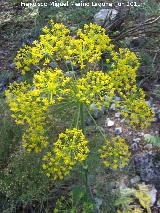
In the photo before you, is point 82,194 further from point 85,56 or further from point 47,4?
point 47,4

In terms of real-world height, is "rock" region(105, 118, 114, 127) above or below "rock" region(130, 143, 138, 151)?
above

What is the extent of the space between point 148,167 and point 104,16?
2.42m

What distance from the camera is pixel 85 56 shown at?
3219mm

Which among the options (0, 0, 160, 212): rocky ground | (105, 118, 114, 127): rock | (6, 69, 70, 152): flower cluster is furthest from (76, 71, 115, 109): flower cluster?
(105, 118, 114, 127): rock

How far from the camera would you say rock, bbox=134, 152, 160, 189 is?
397 centimetres

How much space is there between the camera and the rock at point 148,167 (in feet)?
13.0

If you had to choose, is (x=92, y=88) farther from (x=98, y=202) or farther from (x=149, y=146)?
(x=149, y=146)

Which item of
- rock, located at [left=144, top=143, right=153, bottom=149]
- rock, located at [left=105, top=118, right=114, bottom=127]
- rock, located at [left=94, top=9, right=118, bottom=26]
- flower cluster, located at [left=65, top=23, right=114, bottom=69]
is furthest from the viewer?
rock, located at [left=94, top=9, right=118, bottom=26]

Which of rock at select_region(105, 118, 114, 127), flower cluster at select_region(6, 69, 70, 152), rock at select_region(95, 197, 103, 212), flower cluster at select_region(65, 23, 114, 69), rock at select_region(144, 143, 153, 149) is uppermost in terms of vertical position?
flower cluster at select_region(65, 23, 114, 69)

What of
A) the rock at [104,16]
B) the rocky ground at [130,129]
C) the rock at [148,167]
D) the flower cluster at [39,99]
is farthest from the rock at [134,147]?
the rock at [104,16]

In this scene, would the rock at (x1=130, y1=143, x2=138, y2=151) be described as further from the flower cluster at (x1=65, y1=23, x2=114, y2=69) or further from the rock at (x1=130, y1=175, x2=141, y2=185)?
the flower cluster at (x1=65, y1=23, x2=114, y2=69)

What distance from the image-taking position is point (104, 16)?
569cm

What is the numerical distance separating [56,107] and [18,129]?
0.85 metres

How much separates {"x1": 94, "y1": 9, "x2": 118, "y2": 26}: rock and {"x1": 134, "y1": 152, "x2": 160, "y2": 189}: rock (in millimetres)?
2014
